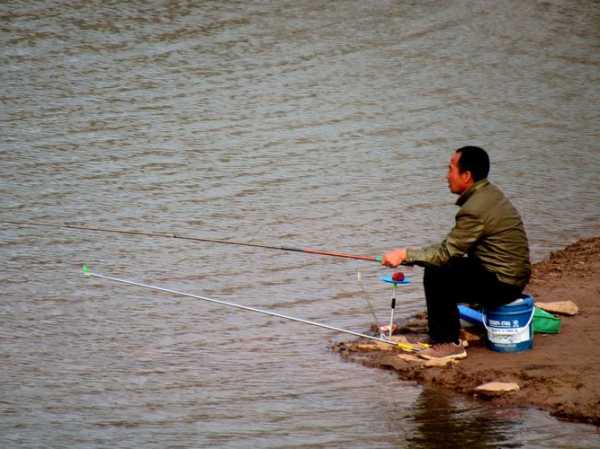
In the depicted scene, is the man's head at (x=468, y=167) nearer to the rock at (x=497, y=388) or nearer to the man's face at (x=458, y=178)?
the man's face at (x=458, y=178)

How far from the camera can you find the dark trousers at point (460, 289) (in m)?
6.88

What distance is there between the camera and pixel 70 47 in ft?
58.8

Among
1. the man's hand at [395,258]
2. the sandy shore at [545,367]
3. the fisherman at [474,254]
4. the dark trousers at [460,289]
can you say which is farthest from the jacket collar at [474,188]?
the sandy shore at [545,367]

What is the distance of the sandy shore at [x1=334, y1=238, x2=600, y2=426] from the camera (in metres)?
6.26

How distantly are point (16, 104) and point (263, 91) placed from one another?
3.53m

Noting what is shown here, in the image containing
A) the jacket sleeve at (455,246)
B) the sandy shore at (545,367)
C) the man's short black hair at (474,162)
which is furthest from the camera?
the man's short black hair at (474,162)

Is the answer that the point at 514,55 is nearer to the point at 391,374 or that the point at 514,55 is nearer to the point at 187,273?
the point at 187,273

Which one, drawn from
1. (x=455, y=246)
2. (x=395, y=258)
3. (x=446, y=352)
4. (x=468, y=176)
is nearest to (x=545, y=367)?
(x=446, y=352)

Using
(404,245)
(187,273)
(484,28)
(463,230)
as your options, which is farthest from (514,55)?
(463,230)

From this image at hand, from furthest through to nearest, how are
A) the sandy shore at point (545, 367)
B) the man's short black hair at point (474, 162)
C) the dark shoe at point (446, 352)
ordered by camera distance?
the dark shoe at point (446, 352) < the man's short black hair at point (474, 162) < the sandy shore at point (545, 367)

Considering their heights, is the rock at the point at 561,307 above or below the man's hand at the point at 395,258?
below

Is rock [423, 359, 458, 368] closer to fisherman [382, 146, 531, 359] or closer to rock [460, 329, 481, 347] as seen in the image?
fisherman [382, 146, 531, 359]

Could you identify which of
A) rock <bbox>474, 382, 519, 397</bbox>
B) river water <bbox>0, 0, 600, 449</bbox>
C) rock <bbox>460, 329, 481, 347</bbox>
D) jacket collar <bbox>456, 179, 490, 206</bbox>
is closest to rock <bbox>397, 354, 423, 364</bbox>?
river water <bbox>0, 0, 600, 449</bbox>

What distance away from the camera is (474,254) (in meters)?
6.96
